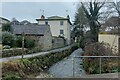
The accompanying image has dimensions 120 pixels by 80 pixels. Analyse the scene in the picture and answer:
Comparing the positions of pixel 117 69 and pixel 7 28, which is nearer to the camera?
pixel 117 69

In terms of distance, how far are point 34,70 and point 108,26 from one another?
46.2 feet

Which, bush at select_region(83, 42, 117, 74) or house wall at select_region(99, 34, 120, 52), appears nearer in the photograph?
bush at select_region(83, 42, 117, 74)

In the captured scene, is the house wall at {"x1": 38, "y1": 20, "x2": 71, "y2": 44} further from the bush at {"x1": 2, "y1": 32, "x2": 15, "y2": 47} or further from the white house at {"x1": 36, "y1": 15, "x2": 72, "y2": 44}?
the bush at {"x1": 2, "y1": 32, "x2": 15, "y2": 47}

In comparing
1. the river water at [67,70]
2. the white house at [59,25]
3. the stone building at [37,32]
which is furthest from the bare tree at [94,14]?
the white house at [59,25]

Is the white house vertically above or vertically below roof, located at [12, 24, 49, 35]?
above

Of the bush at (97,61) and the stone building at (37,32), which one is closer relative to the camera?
the bush at (97,61)

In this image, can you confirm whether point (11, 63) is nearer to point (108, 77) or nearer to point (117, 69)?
point (108, 77)

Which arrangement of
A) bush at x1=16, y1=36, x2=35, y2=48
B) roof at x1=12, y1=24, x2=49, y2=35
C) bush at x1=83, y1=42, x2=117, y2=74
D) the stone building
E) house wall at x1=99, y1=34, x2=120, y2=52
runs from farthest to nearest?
roof at x1=12, y1=24, x2=49, y2=35, the stone building, bush at x1=16, y1=36, x2=35, y2=48, house wall at x1=99, y1=34, x2=120, y2=52, bush at x1=83, y1=42, x2=117, y2=74

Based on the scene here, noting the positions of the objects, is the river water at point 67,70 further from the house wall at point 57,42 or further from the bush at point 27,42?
the house wall at point 57,42

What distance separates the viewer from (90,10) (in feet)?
117

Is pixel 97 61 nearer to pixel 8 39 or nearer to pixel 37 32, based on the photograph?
pixel 8 39

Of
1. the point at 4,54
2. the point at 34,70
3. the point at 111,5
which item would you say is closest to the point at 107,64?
the point at 34,70

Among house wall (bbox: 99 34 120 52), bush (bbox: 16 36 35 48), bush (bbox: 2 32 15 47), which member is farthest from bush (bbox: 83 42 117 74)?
bush (bbox: 16 36 35 48)

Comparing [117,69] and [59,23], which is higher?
[59,23]
